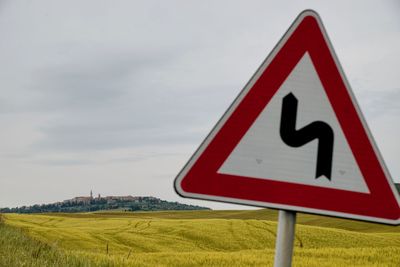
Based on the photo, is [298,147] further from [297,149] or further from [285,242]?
[285,242]

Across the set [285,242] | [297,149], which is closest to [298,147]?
[297,149]

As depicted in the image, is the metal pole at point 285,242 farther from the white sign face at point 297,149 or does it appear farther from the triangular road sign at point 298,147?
the white sign face at point 297,149

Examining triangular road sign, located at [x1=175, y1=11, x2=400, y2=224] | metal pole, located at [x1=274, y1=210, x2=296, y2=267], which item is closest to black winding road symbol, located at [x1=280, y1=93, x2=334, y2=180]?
triangular road sign, located at [x1=175, y1=11, x2=400, y2=224]

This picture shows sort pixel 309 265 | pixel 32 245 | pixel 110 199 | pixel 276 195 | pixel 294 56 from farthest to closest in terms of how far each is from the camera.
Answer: pixel 110 199
pixel 309 265
pixel 32 245
pixel 294 56
pixel 276 195

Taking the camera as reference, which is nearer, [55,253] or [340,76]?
[340,76]

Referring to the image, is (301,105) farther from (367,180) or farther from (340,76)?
(367,180)

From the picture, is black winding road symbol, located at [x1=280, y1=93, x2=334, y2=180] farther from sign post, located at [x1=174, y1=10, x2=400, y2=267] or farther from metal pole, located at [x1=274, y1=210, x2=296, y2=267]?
metal pole, located at [x1=274, y1=210, x2=296, y2=267]

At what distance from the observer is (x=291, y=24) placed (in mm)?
2494

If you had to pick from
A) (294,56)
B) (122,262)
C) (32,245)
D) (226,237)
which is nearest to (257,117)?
(294,56)

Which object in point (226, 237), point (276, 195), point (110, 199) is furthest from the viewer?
point (110, 199)

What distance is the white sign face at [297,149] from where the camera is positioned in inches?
91.9

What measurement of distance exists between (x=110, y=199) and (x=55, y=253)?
192 meters

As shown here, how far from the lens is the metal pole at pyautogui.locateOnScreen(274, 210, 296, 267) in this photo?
2.28m

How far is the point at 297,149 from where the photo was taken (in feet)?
7.68
